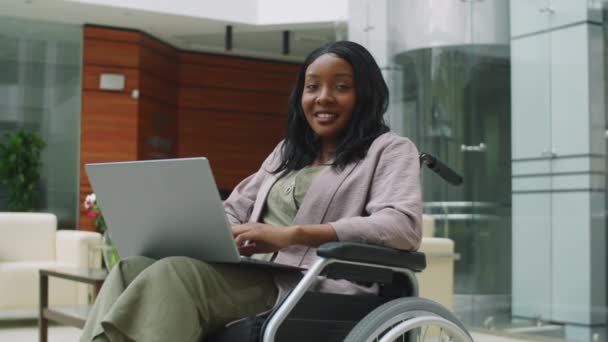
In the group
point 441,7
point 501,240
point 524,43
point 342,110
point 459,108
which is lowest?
point 501,240

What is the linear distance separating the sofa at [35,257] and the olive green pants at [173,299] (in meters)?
3.63

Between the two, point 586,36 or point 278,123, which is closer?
point 586,36

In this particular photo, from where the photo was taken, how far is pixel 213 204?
1.52m

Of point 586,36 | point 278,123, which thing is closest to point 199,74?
point 278,123

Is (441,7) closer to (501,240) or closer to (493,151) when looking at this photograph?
(493,151)

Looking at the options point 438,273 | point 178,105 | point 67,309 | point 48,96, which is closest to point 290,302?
point 67,309

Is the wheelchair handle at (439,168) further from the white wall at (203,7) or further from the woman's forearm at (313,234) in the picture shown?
the white wall at (203,7)

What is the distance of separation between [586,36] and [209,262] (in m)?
3.53

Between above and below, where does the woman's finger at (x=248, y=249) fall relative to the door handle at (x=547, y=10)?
below

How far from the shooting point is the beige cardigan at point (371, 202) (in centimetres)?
164

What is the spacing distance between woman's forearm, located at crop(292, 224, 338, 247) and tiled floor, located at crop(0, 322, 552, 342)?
11.1 ft

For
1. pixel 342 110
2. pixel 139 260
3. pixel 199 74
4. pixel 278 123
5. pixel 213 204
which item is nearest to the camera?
pixel 213 204

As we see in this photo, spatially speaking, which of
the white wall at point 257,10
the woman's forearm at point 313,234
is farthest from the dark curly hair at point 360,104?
the white wall at point 257,10

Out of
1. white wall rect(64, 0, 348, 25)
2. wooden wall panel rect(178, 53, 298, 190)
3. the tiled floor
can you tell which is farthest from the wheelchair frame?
wooden wall panel rect(178, 53, 298, 190)
